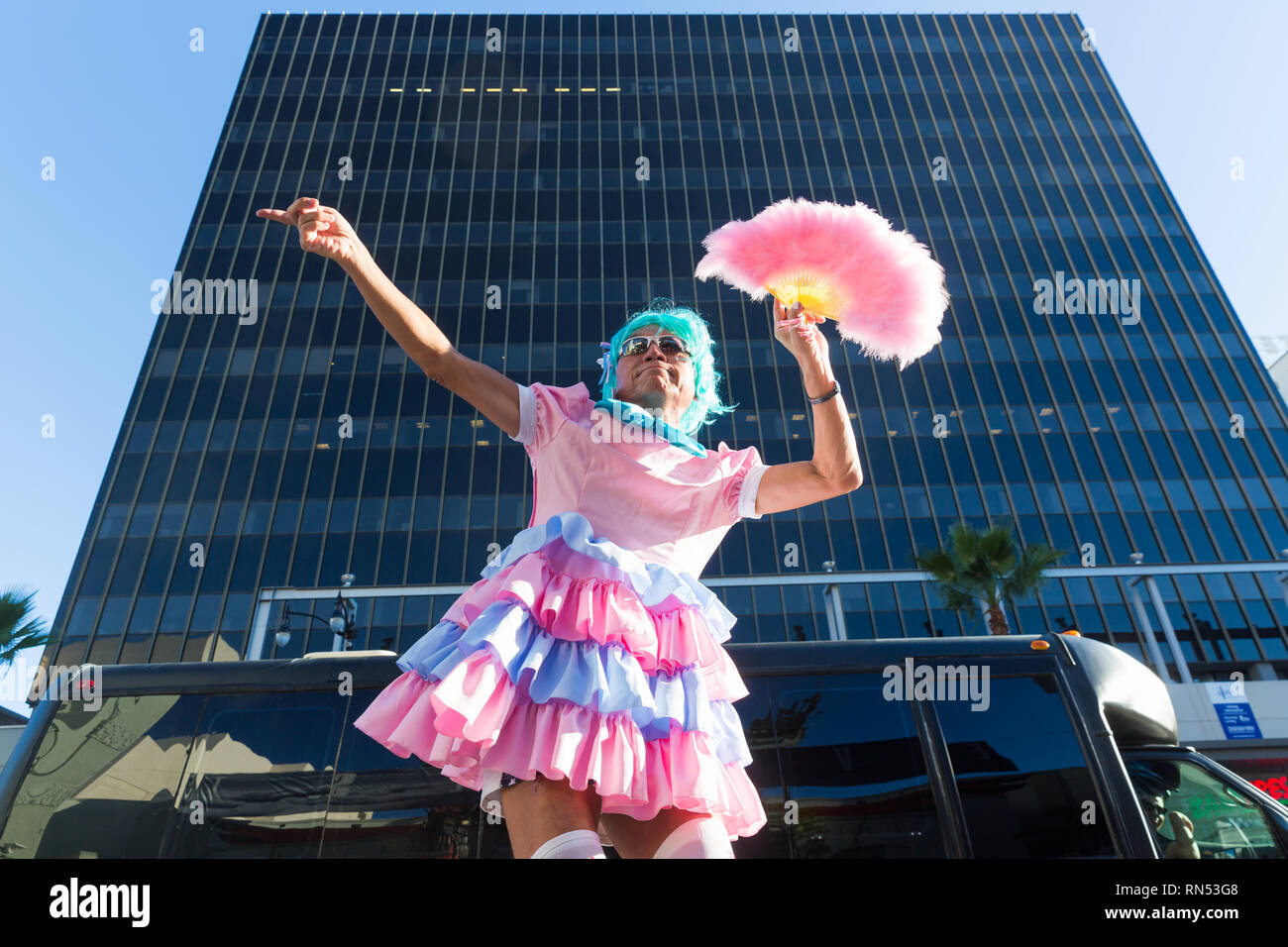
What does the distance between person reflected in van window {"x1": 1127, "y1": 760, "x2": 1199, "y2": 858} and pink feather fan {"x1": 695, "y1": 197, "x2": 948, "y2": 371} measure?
12.7 feet

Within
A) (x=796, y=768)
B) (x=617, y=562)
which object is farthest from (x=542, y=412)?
(x=796, y=768)

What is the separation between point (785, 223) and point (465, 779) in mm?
1681

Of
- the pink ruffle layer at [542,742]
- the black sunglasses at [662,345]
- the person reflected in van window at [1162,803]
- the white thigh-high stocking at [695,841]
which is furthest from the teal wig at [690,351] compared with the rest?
the person reflected in van window at [1162,803]

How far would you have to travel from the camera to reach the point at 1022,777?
4.12 meters

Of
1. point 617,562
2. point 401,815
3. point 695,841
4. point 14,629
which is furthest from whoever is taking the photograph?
point 14,629

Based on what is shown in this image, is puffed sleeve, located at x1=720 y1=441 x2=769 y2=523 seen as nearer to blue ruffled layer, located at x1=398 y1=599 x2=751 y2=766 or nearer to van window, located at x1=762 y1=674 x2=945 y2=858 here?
blue ruffled layer, located at x1=398 y1=599 x2=751 y2=766

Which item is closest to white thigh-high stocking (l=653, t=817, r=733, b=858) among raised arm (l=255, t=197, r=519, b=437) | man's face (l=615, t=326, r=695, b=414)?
raised arm (l=255, t=197, r=519, b=437)

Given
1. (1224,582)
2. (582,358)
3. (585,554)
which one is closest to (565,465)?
(585,554)

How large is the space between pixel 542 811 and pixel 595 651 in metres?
0.32

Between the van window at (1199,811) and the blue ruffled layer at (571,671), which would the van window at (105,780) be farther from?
the van window at (1199,811)

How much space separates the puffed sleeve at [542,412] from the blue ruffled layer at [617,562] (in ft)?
0.82

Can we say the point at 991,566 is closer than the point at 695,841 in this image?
No

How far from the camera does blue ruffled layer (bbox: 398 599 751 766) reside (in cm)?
138

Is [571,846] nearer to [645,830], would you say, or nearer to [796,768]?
[645,830]
